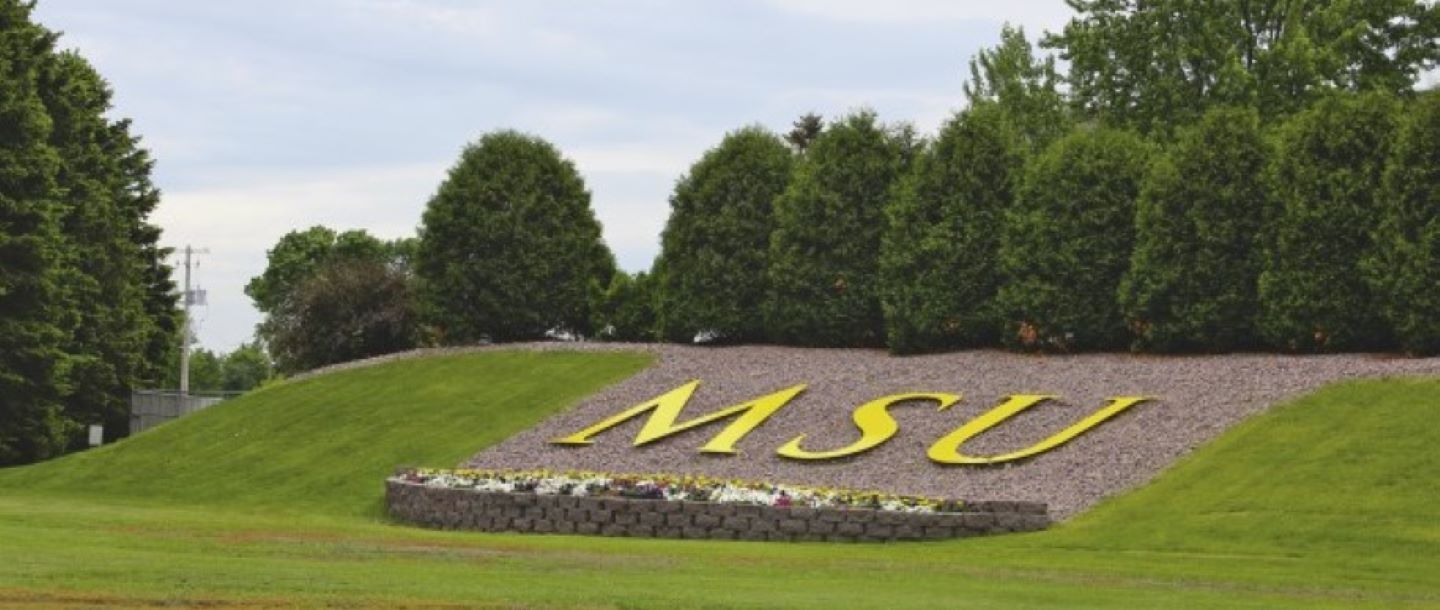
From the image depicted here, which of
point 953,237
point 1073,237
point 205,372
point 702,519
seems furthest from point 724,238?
point 205,372

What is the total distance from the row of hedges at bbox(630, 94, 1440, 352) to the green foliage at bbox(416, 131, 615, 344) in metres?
3.51

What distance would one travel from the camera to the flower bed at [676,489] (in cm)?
3266

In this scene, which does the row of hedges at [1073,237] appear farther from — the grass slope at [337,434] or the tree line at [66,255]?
the tree line at [66,255]

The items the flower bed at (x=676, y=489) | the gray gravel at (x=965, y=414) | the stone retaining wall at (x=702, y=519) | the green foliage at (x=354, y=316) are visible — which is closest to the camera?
the stone retaining wall at (x=702, y=519)

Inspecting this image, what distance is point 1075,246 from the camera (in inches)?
1762

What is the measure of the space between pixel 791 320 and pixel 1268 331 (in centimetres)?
1378

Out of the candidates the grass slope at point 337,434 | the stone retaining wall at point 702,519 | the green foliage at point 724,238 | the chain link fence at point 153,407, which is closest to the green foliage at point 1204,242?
the stone retaining wall at point 702,519

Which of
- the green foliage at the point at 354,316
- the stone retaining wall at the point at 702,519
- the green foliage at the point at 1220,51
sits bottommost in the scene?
the stone retaining wall at the point at 702,519

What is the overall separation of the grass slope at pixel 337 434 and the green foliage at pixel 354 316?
410 inches

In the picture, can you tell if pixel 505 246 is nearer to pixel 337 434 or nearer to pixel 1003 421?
pixel 337 434

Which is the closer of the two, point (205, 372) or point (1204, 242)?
point (1204, 242)

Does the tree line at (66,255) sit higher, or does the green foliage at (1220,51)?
the green foliage at (1220,51)

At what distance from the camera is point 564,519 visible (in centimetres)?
3500

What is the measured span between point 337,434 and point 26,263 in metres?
11.7
